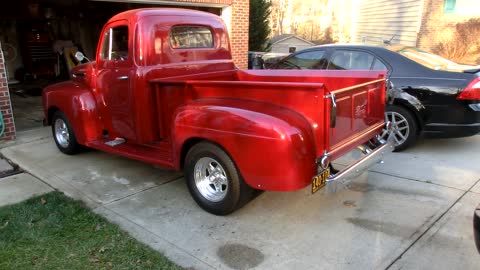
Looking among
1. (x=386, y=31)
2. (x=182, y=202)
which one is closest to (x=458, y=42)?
(x=386, y=31)

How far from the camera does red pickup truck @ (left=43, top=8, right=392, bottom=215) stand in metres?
3.21

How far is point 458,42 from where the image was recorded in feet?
51.3

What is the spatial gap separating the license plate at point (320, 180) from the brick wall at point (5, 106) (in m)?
5.47

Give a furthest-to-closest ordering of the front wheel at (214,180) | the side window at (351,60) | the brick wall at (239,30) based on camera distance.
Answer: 1. the brick wall at (239,30)
2. the side window at (351,60)
3. the front wheel at (214,180)

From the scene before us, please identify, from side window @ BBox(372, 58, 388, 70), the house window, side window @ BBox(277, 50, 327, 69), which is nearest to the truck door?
side window @ BBox(277, 50, 327, 69)

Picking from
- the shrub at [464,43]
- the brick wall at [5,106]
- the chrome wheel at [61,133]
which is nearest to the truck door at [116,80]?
the chrome wheel at [61,133]

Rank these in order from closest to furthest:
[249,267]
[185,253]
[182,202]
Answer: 1. [249,267]
2. [185,253]
3. [182,202]

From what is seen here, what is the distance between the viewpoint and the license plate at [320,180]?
317cm

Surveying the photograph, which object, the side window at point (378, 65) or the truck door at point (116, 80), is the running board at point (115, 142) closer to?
the truck door at point (116, 80)

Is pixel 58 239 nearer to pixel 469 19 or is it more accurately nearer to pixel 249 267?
pixel 249 267

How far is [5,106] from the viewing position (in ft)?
21.0

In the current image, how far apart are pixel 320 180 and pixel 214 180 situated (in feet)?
3.64

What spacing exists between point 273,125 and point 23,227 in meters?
2.54

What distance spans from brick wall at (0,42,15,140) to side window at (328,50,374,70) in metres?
5.16
